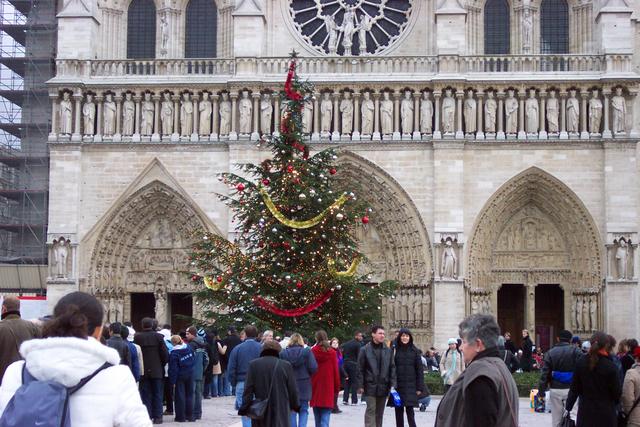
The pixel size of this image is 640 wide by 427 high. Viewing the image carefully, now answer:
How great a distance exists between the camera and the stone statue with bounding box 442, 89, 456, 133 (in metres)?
29.5

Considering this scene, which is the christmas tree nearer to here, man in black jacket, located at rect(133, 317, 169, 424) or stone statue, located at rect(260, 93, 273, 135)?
man in black jacket, located at rect(133, 317, 169, 424)

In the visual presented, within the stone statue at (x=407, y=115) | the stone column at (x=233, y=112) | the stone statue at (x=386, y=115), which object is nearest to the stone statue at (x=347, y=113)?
the stone statue at (x=386, y=115)

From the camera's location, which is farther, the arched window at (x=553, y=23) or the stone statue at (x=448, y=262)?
the arched window at (x=553, y=23)

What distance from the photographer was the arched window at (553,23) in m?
31.6

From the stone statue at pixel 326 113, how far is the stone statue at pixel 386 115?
1.48m

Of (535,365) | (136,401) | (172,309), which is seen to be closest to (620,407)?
(136,401)

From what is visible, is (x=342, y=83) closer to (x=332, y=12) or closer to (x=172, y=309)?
(x=332, y=12)

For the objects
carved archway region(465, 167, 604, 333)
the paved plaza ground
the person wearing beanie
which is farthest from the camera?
carved archway region(465, 167, 604, 333)

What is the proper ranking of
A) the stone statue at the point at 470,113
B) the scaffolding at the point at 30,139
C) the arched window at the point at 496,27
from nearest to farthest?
the stone statue at the point at 470,113
the arched window at the point at 496,27
the scaffolding at the point at 30,139

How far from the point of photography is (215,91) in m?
30.3

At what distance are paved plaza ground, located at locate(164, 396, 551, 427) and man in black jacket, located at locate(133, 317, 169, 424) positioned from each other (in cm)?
61

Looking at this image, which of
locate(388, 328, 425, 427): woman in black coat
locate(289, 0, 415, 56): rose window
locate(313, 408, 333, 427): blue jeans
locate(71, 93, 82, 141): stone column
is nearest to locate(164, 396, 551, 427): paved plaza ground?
locate(313, 408, 333, 427): blue jeans

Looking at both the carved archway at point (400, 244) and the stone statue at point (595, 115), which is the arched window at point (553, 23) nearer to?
the stone statue at point (595, 115)

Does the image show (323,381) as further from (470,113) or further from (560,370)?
(470,113)
